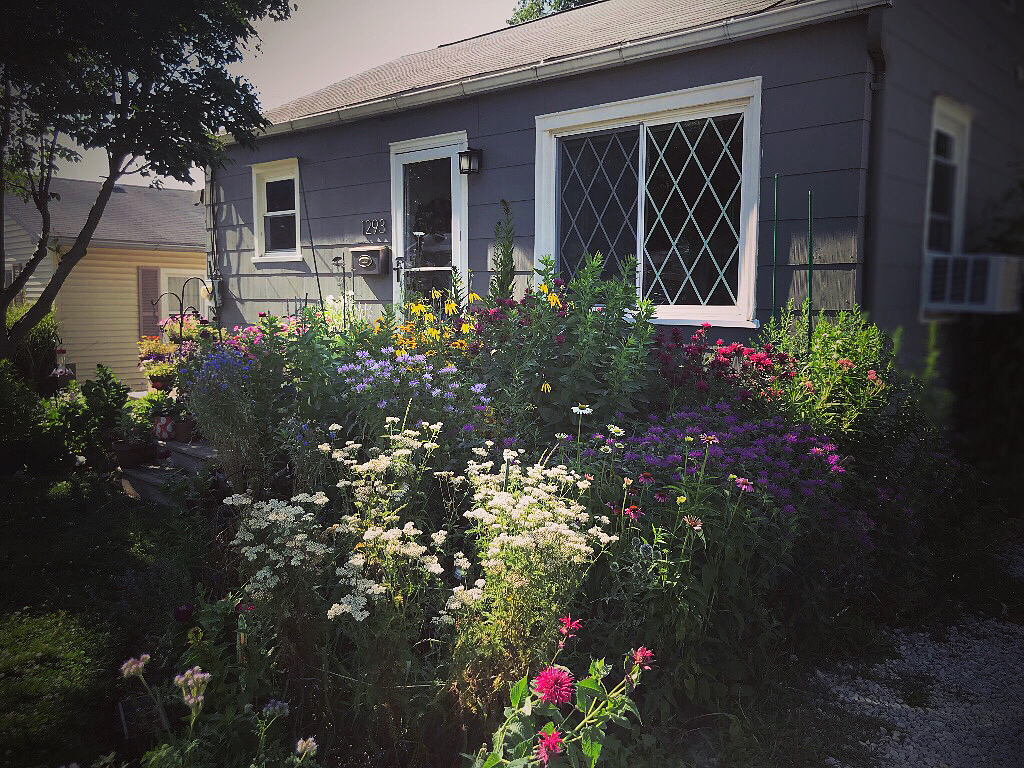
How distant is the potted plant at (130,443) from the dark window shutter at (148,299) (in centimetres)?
1017

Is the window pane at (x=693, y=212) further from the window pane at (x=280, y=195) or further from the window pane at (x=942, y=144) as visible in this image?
the window pane at (x=280, y=195)

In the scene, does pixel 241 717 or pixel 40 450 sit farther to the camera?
pixel 40 450

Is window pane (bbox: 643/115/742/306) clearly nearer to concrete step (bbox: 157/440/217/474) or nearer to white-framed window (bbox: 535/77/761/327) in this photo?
white-framed window (bbox: 535/77/761/327)

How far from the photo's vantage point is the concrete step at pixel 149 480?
473 cm

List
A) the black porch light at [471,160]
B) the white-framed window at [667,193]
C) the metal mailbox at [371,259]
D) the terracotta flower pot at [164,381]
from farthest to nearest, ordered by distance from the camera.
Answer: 1. the terracotta flower pot at [164,381]
2. the metal mailbox at [371,259]
3. the black porch light at [471,160]
4. the white-framed window at [667,193]

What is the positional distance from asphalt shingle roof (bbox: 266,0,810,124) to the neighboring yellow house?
266 inches

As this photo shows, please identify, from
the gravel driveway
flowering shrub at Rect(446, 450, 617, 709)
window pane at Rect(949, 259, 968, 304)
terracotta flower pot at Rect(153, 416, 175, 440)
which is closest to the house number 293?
terracotta flower pot at Rect(153, 416, 175, 440)

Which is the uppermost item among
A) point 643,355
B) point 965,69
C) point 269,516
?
point 965,69

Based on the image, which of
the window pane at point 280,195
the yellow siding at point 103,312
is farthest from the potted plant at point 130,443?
the yellow siding at point 103,312

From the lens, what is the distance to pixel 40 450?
5.17 m

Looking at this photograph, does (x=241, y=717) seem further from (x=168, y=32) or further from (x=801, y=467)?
(x=168, y=32)

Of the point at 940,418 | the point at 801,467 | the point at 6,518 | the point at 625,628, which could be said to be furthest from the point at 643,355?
the point at 6,518

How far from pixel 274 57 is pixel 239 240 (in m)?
6.32

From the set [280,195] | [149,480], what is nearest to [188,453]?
[149,480]
